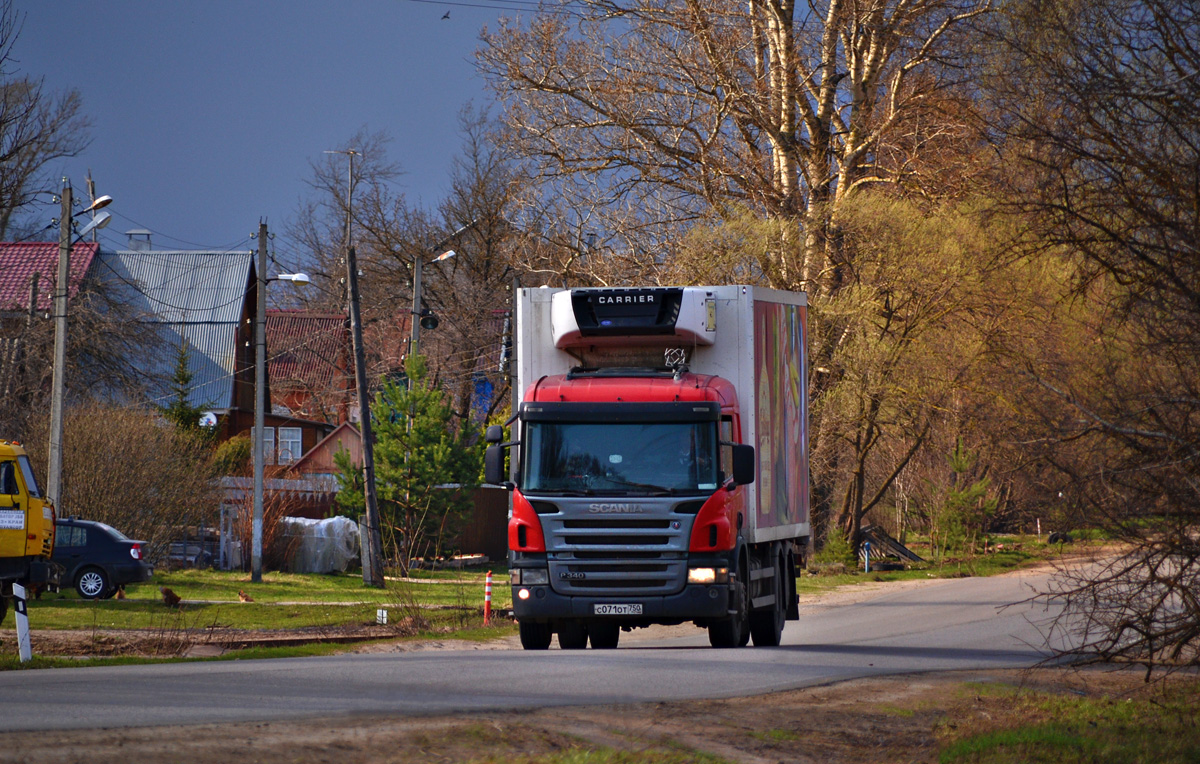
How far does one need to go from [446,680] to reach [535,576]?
284 cm

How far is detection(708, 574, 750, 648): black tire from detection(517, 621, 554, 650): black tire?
1.86 meters

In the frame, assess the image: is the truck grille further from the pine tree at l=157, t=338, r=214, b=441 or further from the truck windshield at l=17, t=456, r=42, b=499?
the pine tree at l=157, t=338, r=214, b=441

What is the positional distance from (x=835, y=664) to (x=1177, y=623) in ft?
12.2

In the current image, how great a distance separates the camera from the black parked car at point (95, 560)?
2678cm

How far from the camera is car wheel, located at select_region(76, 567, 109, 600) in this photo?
26922 mm

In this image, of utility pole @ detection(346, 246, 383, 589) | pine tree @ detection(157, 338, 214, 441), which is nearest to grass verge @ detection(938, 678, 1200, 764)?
utility pole @ detection(346, 246, 383, 589)

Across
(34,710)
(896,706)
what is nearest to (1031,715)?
(896,706)

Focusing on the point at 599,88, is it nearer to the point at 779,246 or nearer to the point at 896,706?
the point at 779,246

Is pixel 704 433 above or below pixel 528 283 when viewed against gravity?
below

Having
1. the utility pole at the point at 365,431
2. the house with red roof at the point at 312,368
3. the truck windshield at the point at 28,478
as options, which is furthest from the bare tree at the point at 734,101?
the house with red roof at the point at 312,368

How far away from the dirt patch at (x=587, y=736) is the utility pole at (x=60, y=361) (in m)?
19.8

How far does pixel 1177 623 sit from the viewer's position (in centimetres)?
1075

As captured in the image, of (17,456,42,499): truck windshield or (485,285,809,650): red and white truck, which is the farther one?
(17,456,42,499): truck windshield

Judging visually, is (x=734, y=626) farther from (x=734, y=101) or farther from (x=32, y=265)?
(x=32, y=265)
